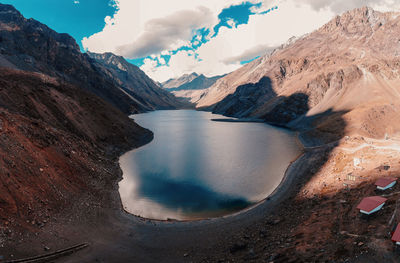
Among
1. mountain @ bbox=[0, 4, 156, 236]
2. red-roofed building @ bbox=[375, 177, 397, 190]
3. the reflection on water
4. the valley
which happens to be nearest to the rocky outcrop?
mountain @ bbox=[0, 4, 156, 236]

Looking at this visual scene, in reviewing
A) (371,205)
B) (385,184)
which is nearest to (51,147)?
(371,205)

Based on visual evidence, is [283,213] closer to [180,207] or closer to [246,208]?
[246,208]

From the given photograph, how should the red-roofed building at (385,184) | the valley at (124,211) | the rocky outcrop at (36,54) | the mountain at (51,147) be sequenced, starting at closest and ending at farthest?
the valley at (124,211)
the mountain at (51,147)
the red-roofed building at (385,184)
the rocky outcrop at (36,54)

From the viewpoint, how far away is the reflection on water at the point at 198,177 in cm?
3478

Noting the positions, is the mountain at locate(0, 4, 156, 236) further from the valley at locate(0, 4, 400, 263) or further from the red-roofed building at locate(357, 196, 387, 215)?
the red-roofed building at locate(357, 196, 387, 215)

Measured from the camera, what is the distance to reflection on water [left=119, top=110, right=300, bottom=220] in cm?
3478

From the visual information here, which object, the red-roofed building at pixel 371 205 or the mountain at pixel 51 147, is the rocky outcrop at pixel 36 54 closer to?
the mountain at pixel 51 147

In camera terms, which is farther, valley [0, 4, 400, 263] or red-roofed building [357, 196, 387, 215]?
red-roofed building [357, 196, 387, 215]

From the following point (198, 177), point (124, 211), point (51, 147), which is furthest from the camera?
point (198, 177)

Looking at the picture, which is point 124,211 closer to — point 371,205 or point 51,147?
point 51,147

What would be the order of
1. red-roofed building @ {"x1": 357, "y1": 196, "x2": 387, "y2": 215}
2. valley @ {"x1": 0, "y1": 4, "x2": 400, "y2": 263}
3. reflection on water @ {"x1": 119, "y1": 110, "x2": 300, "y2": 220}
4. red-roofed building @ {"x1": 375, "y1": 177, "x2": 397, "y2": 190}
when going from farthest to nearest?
reflection on water @ {"x1": 119, "y1": 110, "x2": 300, "y2": 220} → red-roofed building @ {"x1": 375, "y1": 177, "x2": 397, "y2": 190} → red-roofed building @ {"x1": 357, "y1": 196, "x2": 387, "y2": 215} → valley @ {"x1": 0, "y1": 4, "x2": 400, "y2": 263}

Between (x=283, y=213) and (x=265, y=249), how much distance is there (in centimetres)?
1052

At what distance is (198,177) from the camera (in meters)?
47.5

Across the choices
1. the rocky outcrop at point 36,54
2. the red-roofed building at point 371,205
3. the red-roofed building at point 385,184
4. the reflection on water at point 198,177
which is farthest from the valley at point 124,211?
the rocky outcrop at point 36,54
